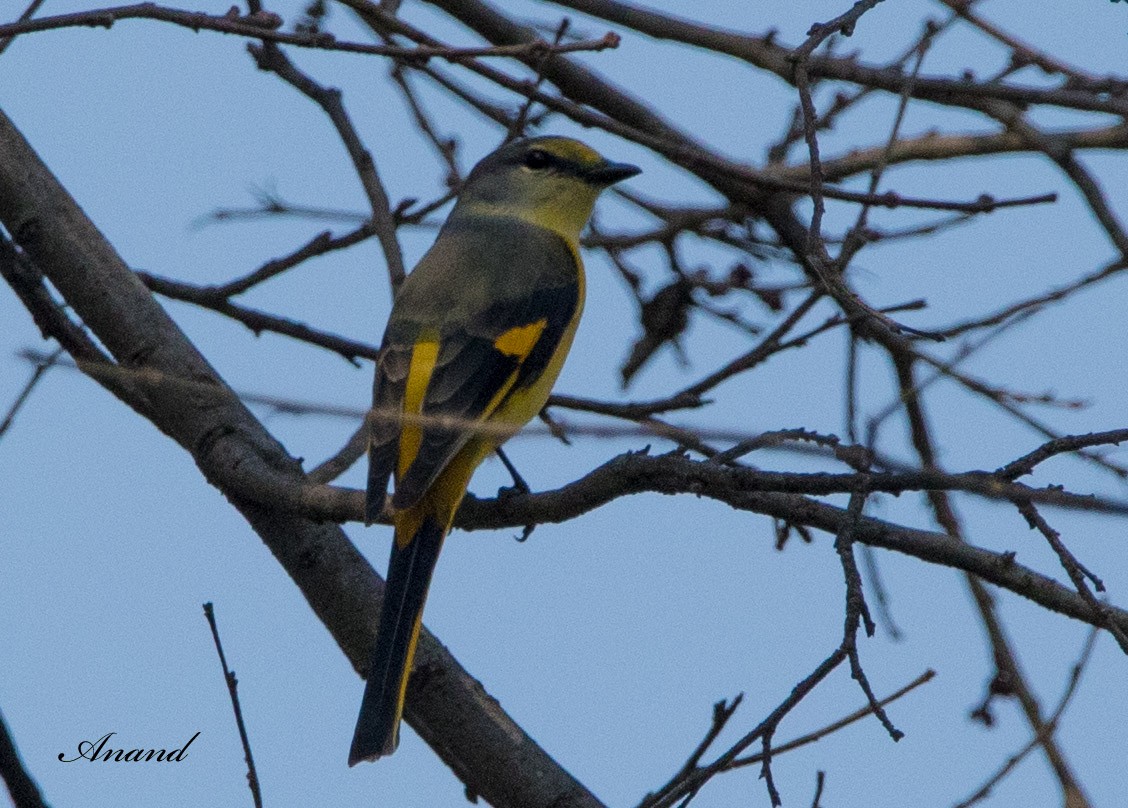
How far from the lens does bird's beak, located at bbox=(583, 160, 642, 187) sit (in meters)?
5.78

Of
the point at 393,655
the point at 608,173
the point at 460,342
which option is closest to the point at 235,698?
the point at 393,655

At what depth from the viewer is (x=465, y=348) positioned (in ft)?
15.7

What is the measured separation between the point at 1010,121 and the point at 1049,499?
319 centimetres

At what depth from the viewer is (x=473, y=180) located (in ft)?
20.8

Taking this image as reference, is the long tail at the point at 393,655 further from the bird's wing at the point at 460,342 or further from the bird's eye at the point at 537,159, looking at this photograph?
the bird's eye at the point at 537,159

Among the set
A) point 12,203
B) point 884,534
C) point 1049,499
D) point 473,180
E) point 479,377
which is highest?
point 473,180

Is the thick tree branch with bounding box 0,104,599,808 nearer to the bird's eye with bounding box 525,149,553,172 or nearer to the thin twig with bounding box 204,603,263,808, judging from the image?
the thin twig with bounding box 204,603,263,808

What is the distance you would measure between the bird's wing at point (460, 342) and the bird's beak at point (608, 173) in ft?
1.49

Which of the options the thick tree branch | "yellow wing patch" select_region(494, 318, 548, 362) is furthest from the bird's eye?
the thick tree branch

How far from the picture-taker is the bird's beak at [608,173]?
19.0 ft

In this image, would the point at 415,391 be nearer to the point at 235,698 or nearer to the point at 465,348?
the point at 465,348

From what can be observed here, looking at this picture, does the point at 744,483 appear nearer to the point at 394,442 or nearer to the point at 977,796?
the point at 977,796

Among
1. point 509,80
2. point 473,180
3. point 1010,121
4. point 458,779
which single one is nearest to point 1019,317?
point 1010,121

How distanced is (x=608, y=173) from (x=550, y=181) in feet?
0.94
